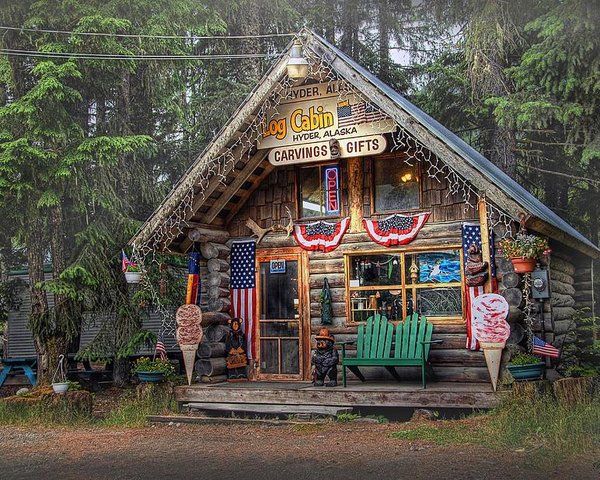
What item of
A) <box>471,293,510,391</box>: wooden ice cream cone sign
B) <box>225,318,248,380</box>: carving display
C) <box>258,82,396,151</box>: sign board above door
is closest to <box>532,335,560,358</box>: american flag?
<box>471,293,510,391</box>: wooden ice cream cone sign

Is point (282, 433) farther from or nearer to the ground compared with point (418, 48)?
nearer to the ground

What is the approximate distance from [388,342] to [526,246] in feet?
9.41

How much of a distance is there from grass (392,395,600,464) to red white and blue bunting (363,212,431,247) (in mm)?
3472

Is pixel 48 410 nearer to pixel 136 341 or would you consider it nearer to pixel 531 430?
pixel 136 341

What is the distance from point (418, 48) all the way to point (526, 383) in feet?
56.4

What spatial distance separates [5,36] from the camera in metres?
16.1

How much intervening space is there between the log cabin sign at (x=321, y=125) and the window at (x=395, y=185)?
4.02ft

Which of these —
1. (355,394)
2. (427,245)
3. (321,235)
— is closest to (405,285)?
(427,245)

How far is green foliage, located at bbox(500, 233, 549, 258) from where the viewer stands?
1105cm

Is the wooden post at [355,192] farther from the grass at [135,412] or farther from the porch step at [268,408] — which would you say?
the grass at [135,412]

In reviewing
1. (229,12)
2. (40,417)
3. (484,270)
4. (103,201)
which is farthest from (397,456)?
(229,12)

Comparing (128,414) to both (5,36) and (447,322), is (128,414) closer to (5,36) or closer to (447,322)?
(447,322)

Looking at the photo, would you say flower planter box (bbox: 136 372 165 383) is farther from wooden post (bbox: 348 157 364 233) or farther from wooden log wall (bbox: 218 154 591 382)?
wooden post (bbox: 348 157 364 233)

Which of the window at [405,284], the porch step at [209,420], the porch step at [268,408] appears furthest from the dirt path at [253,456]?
the window at [405,284]
